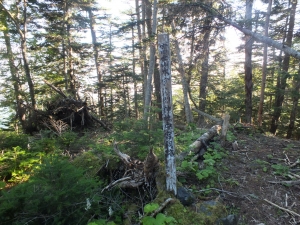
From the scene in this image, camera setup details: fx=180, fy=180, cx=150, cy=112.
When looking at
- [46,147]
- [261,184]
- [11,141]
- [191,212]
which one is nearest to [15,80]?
[11,141]

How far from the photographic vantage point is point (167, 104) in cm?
270

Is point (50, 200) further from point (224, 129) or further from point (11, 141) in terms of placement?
point (224, 129)

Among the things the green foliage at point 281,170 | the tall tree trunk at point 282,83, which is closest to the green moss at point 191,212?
the green foliage at point 281,170

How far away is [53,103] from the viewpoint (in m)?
8.73

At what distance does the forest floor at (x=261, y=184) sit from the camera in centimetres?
304

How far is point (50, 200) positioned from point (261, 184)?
12.9 ft

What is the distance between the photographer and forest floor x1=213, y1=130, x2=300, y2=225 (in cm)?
304

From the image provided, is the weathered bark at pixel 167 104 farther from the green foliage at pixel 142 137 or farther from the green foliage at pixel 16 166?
the green foliage at pixel 16 166

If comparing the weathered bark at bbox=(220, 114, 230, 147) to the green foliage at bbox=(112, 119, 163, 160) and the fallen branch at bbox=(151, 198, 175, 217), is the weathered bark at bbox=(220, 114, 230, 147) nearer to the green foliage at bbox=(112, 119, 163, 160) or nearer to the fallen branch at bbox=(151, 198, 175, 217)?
the green foliage at bbox=(112, 119, 163, 160)

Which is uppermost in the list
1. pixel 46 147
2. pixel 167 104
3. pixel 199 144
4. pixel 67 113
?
pixel 167 104

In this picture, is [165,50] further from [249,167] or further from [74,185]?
[249,167]

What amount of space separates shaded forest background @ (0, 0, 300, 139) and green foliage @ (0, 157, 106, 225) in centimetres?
452

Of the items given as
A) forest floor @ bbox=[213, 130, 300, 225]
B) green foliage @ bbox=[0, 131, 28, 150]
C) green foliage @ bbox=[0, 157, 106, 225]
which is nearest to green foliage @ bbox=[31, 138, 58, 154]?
green foliage @ bbox=[0, 131, 28, 150]

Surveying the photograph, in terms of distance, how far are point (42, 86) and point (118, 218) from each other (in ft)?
47.0
